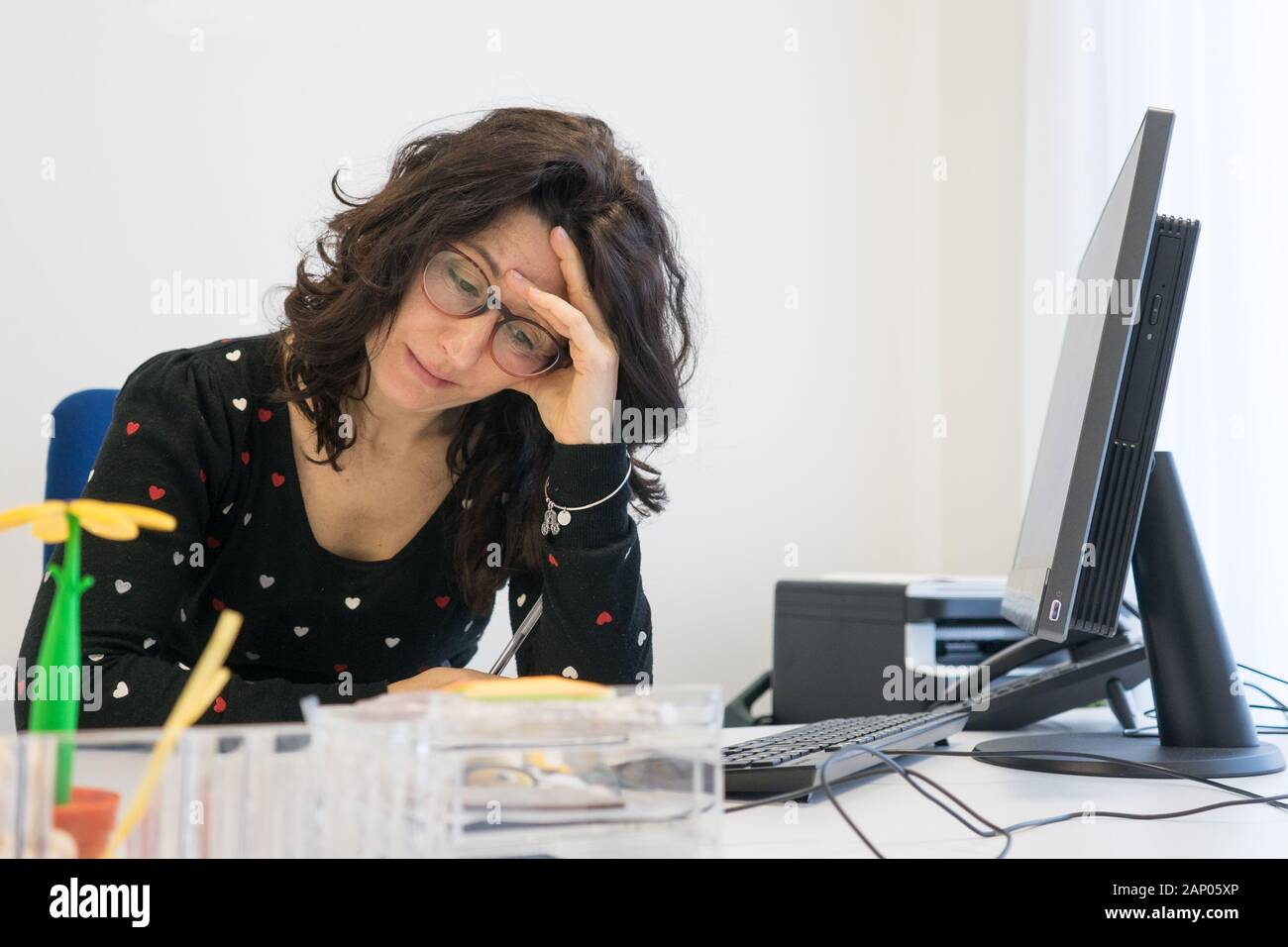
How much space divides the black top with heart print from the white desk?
14.3 inches

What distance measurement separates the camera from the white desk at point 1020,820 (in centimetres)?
70

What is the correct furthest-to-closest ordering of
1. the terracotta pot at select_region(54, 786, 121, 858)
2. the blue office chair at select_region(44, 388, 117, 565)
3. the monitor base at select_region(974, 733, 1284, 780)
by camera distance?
the blue office chair at select_region(44, 388, 117, 565)
the monitor base at select_region(974, 733, 1284, 780)
the terracotta pot at select_region(54, 786, 121, 858)

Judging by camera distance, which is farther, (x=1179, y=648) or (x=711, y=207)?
(x=711, y=207)

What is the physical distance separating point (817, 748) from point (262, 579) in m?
0.67

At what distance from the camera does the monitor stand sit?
3.38ft

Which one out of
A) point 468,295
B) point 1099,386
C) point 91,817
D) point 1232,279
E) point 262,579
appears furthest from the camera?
point 1232,279

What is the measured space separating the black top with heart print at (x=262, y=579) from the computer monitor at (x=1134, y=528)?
419 mm

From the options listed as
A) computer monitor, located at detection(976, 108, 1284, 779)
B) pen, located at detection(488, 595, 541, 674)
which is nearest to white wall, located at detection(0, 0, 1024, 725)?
pen, located at detection(488, 595, 541, 674)

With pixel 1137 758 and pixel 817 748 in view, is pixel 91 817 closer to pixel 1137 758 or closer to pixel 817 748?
pixel 817 748

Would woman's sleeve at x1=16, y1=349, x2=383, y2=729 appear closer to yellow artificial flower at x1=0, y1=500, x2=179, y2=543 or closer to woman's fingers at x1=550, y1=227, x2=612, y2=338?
woman's fingers at x1=550, y1=227, x2=612, y2=338

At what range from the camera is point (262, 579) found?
127 cm

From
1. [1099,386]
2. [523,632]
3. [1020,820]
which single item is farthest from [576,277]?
[1020,820]
